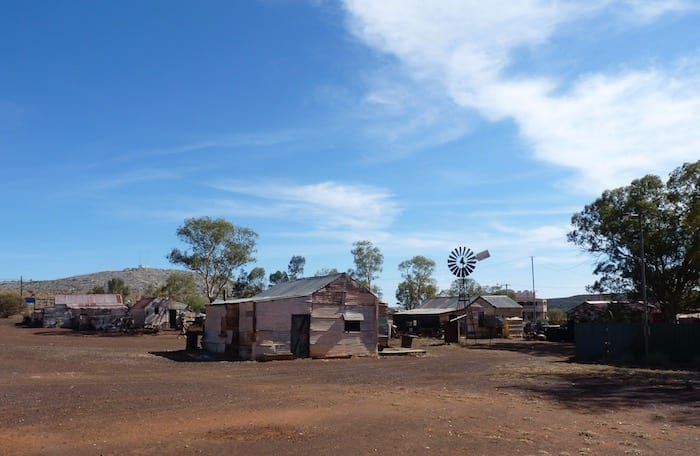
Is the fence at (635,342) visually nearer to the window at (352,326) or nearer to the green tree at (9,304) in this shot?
the window at (352,326)

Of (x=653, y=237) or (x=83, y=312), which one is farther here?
(x=83, y=312)

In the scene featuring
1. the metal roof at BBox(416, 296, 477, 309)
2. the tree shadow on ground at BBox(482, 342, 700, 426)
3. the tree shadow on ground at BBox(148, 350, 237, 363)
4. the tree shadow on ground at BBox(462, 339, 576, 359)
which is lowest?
the tree shadow on ground at BBox(462, 339, 576, 359)

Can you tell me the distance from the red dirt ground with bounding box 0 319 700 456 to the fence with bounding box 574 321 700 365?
5.08 metres

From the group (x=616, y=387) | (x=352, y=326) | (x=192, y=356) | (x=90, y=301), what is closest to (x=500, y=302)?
(x=352, y=326)

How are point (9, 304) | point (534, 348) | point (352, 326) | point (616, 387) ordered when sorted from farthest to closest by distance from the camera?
1. point (9, 304)
2. point (534, 348)
3. point (352, 326)
4. point (616, 387)

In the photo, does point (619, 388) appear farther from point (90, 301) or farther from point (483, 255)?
point (90, 301)

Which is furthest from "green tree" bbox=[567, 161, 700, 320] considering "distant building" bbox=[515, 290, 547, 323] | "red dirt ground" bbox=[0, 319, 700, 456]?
"distant building" bbox=[515, 290, 547, 323]

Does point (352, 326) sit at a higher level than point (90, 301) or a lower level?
lower

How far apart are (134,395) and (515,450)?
10980 millimetres

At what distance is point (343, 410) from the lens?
14805 mm

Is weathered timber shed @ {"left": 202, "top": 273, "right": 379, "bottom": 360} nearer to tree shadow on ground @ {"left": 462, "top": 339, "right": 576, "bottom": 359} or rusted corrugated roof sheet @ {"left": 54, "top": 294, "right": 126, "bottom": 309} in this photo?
tree shadow on ground @ {"left": 462, "top": 339, "right": 576, "bottom": 359}

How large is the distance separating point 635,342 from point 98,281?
513 feet

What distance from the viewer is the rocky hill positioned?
15575 cm

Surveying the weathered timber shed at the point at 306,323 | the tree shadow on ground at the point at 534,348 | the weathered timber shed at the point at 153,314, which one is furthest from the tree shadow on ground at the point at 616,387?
the weathered timber shed at the point at 153,314
